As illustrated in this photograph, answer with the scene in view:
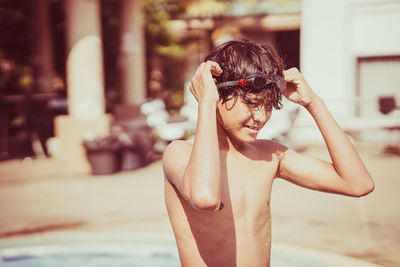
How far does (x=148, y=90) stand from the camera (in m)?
16.8

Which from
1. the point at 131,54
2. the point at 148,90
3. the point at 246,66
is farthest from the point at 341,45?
the point at 246,66

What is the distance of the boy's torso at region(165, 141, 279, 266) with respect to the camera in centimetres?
188

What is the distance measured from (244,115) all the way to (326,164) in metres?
0.53

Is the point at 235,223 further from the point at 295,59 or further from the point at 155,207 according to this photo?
the point at 295,59

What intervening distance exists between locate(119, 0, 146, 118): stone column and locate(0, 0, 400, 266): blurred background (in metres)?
0.03

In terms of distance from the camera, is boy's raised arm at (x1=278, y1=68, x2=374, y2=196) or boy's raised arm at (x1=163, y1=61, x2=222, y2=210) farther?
boy's raised arm at (x1=278, y1=68, x2=374, y2=196)

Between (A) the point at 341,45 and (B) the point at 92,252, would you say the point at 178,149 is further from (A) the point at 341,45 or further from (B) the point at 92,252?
(A) the point at 341,45

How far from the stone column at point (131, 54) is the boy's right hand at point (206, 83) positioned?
33.7 ft

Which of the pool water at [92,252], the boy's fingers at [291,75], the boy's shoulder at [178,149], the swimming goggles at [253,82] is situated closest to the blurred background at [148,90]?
the pool water at [92,252]

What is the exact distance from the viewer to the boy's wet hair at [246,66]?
1.73 metres

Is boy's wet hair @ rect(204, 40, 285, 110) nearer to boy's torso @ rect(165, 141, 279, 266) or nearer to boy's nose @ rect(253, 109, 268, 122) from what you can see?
boy's nose @ rect(253, 109, 268, 122)

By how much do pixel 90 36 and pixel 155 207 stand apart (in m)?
4.33

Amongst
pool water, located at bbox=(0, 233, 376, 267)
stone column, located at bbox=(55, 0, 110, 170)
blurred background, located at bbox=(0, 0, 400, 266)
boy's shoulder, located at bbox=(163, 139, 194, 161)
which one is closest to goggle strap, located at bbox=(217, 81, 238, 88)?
boy's shoulder, located at bbox=(163, 139, 194, 161)

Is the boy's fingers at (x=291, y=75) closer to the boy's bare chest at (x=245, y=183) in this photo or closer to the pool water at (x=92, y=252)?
the boy's bare chest at (x=245, y=183)
